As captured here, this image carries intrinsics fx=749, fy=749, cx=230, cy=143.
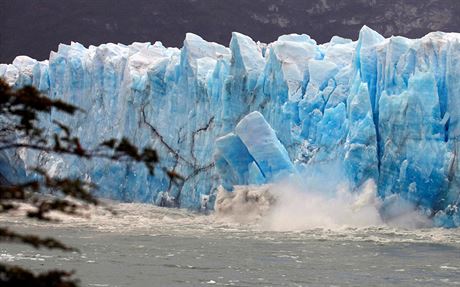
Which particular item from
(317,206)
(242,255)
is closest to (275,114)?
(317,206)

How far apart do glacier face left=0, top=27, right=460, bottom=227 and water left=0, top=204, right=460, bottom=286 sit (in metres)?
1.25

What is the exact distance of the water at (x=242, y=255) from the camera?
28.7 ft

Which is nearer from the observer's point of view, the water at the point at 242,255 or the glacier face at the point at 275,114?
the water at the point at 242,255

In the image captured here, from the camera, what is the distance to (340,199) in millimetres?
14617

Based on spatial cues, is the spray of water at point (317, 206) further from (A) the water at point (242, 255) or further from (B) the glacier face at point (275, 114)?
(A) the water at point (242, 255)

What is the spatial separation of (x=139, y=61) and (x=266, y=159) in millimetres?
7400

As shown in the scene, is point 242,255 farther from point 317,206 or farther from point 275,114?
point 275,114

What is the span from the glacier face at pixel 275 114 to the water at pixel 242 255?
1247 mm

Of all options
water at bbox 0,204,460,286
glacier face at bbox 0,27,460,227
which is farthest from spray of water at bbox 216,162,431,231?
water at bbox 0,204,460,286

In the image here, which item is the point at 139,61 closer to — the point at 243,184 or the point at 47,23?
the point at 243,184

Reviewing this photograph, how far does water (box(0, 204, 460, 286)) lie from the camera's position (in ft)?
28.7

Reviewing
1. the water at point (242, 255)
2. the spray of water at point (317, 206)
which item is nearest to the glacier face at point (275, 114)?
the spray of water at point (317, 206)

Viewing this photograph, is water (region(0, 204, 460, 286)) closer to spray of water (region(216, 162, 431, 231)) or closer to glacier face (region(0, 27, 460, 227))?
spray of water (region(216, 162, 431, 231))

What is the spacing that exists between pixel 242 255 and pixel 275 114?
6.39 metres
